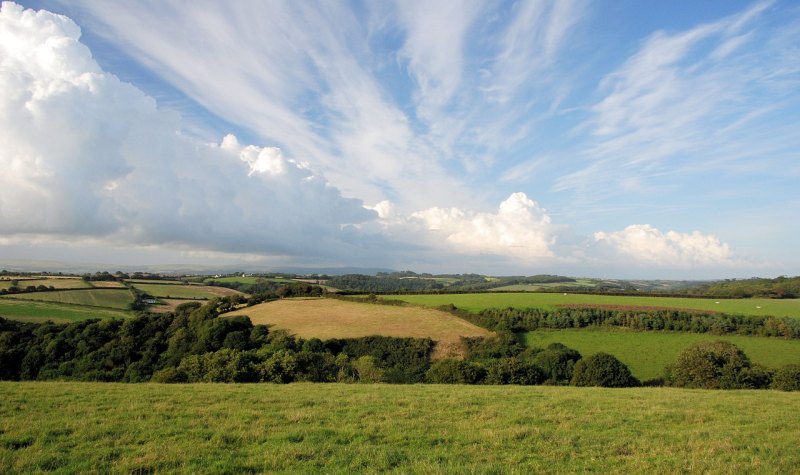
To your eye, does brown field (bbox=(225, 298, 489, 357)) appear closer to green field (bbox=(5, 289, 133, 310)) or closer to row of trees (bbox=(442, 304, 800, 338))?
row of trees (bbox=(442, 304, 800, 338))

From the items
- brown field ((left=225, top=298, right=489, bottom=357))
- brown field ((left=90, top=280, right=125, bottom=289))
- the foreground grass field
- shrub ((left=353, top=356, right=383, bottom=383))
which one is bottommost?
shrub ((left=353, top=356, right=383, bottom=383))

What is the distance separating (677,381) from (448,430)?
32126mm

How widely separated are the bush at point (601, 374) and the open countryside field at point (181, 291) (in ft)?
296

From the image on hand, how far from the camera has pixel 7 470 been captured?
7.42 metres

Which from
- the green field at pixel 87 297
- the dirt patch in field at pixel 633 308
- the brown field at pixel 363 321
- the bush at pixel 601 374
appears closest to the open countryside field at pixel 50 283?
the green field at pixel 87 297

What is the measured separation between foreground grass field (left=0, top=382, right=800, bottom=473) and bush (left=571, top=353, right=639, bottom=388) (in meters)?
17.0

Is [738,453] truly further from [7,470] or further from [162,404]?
[162,404]

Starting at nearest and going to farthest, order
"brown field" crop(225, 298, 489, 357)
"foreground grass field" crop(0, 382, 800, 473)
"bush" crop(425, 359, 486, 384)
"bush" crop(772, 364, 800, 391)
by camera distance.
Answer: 1. "foreground grass field" crop(0, 382, 800, 473)
2. "bush" crop(425, 359, 486, 384)
3. "bush" crop(772, 364, 800, 391)
4. "brown field" crop(225, 298, 489, 357)

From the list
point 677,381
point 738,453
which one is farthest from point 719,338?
point 738,453

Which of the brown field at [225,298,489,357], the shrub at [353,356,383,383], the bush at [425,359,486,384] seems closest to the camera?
the bush at [425,359,486,384]

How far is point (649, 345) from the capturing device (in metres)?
58.8

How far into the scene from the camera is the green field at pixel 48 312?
67.2m

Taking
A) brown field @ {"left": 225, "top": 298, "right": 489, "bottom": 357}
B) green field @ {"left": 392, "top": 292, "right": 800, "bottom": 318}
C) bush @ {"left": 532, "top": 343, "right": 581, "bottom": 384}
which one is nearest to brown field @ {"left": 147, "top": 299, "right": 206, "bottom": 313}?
brown field @ {"left": 225, "top": 298, "right": 489, "bottom": 357}

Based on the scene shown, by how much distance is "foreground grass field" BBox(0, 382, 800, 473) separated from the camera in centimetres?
811
